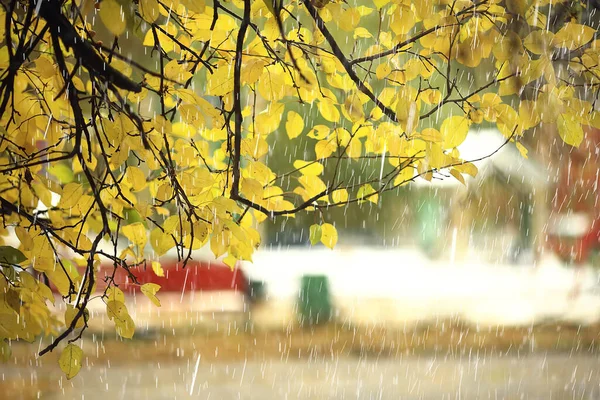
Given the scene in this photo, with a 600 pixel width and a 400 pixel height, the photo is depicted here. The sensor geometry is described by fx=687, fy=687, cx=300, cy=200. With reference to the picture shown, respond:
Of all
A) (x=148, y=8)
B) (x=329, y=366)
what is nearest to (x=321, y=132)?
(x=148, y=8)

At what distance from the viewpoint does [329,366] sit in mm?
7582

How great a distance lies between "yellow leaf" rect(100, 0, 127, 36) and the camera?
5.06ft

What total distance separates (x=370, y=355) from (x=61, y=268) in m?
6.36

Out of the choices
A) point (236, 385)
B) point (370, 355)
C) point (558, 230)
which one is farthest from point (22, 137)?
point (558, 230)

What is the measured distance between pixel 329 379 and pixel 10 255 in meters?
5.34

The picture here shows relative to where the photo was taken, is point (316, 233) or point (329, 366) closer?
point (316, 233)

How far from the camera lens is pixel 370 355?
828cm

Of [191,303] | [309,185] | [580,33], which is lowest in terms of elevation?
[191,303]

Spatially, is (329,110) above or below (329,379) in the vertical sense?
above

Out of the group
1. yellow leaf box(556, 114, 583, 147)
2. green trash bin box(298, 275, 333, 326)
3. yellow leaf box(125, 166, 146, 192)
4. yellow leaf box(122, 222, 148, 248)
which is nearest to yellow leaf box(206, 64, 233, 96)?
yellow leaf box(125, 166, 146, 192)

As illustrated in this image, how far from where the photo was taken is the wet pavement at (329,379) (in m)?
6.39

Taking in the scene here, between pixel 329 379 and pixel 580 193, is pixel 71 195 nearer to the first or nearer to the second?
pixel 329 379

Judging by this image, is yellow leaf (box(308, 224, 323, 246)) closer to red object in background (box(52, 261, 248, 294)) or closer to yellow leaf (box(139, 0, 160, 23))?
yellow leaf (box(139, 0, 160, 23))

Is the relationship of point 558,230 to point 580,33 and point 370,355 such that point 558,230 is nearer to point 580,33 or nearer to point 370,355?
point 370,355
